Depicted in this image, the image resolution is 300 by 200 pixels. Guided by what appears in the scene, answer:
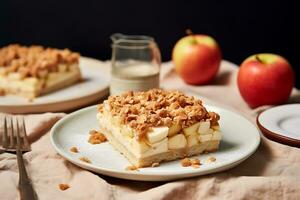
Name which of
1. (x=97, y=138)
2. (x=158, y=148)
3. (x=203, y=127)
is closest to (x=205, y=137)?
(x=203, y=127)

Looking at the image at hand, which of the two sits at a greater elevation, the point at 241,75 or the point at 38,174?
the point at 241,75

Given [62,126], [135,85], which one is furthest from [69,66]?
[62,126]

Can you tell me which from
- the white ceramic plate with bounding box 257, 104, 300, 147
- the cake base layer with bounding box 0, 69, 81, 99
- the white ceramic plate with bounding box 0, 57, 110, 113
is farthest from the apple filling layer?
the cake base layer with bounding box 0, 69, 81, 99

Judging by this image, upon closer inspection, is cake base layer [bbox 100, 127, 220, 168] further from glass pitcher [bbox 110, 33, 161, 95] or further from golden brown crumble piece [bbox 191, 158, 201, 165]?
glass pitcher [bbox 110, 33, 161, 95]

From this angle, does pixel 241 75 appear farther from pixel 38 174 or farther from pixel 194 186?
pixel 38 174

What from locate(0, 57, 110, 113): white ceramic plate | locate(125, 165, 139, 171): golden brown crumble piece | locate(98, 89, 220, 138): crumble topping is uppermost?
locate(98, 89, 220, 138): crumble topping

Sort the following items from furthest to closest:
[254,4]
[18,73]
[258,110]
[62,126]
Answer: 1. [254,4]
2. [18,73]
3. [258,110]
4. [62,126]

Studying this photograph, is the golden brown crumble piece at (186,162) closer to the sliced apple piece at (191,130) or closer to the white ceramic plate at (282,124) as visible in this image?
the sliced apple piece at (191,130)
